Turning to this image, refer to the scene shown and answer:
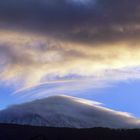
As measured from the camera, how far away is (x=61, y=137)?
652 ft

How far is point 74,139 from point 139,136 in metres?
25.8

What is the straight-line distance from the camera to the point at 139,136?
7692 inches

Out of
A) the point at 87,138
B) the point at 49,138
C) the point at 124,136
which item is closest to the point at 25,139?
the point at 49,138

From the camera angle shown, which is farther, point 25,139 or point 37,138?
point 25,139

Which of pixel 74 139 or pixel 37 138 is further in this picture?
pixel 74 139

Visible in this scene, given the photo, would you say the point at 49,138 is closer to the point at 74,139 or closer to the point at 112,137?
the point at 74,139

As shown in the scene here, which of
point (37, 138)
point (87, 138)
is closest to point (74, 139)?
point (87, 138)

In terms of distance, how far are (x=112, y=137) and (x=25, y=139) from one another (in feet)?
114

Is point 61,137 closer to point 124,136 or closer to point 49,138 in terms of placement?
point 49,138

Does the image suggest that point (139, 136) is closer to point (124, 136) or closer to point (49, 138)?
point (124, 136)

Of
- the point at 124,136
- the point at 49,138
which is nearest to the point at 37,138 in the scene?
the point at 49,138

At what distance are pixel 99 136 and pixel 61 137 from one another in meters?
15.4

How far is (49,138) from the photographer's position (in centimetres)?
19350

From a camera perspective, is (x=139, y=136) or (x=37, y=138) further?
(x=139, y=136)
